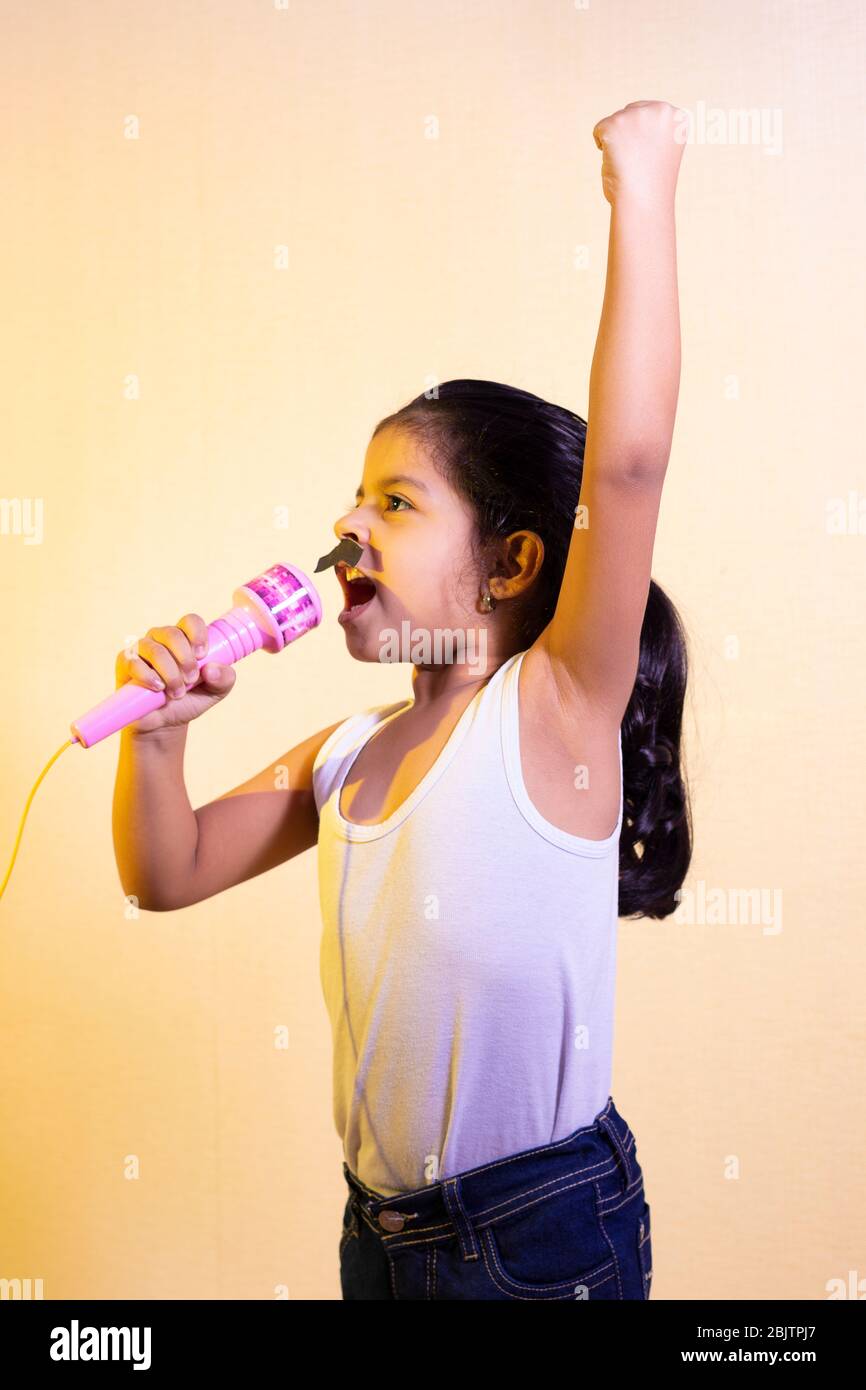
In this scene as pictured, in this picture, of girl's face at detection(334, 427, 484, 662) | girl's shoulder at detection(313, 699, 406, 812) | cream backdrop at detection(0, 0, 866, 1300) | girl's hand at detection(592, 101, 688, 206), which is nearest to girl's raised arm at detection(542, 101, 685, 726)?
girl's hand at detection(592, 101, 688, 206)

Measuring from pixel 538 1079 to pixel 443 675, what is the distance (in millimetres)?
313

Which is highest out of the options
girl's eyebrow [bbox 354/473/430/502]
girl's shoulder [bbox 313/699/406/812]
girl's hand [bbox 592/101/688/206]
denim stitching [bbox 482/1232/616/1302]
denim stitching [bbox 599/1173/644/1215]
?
girl's hand [bbox 592/101/688/206]

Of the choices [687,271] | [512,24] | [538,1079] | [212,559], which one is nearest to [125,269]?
[212,559]

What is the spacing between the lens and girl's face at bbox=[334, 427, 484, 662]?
99 cm

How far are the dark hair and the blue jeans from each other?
31cm

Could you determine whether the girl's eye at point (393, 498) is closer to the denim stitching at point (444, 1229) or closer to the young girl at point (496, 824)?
the young girl at point (496, 824)

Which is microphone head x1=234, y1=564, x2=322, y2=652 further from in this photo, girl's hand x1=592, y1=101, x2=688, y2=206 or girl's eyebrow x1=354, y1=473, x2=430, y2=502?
girl's hand x1=592, y1=101, x2=688, y2=206

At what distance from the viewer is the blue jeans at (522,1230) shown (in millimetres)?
857

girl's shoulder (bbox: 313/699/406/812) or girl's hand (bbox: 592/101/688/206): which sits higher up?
girl's hand (bbox: 592/101/688/206)

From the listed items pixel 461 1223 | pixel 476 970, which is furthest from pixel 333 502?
pixel 461 1223

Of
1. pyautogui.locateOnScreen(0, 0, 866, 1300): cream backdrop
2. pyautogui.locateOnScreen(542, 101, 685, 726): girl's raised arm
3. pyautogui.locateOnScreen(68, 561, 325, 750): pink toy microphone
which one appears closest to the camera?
pyautogui.locateOnScreen(542, 101, 685, 726): girl's raised arm

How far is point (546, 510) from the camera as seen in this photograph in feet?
3.36

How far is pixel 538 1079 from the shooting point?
875 mm
